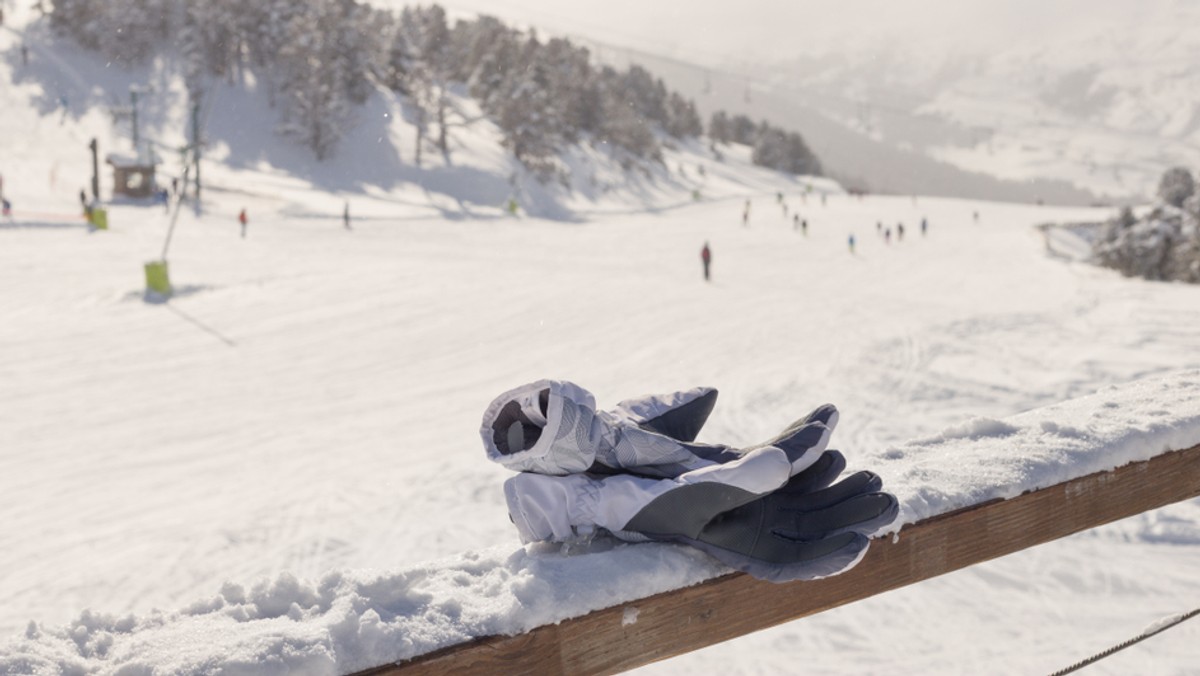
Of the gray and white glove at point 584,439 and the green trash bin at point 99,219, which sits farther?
the green trash bin at point 99,219

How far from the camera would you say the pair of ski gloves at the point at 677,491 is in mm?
2201

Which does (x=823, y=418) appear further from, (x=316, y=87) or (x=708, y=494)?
(x=316, y=87)

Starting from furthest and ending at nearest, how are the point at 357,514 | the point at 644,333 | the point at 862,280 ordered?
the point at 862,280, the point at 644,333, the point at 357,514

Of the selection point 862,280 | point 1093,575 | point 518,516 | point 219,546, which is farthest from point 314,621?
point 862,280

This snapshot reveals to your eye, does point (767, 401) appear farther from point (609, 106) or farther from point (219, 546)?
point (609, 106)

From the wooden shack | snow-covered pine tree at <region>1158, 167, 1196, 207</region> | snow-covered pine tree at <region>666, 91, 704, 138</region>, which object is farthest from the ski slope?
snow-covered pine tree at <region>666, 91, 704, 138</region>

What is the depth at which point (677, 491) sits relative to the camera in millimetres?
2293

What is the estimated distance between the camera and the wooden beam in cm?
188

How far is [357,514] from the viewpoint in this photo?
10352 mm

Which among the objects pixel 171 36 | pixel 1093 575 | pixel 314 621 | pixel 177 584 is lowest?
pixel 177 584

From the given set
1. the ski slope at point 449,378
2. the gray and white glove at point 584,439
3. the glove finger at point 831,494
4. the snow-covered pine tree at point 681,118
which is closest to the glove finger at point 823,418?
the gray and white glove at point 584,439

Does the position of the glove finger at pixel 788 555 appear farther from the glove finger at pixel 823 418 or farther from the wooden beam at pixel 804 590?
the glove finger at pixel 823 418

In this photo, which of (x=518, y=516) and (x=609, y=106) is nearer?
(x=518, y=516)

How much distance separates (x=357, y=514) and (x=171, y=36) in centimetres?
7524
